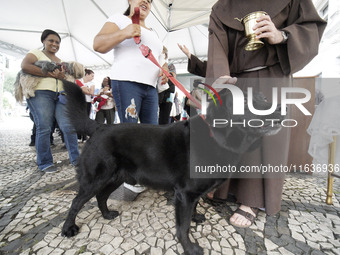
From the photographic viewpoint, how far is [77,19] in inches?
236

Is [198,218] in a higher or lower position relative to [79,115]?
lower

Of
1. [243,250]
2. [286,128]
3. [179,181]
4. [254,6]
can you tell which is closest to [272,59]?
[254,6]

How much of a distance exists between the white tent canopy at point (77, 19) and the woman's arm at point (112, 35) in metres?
3.70

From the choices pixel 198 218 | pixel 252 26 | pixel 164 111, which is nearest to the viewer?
pixel 252 26

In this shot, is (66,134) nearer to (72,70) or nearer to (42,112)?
(42,112)

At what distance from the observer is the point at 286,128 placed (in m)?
1.49

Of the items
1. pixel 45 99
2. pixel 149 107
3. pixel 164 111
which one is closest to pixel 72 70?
pixel 45 99

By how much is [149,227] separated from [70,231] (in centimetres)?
63

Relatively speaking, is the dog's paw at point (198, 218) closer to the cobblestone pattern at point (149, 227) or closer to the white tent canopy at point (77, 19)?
the cobblestone pattern at point (149, 227)

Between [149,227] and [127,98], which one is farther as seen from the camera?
[127,98]

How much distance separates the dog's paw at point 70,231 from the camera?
1.32 metres

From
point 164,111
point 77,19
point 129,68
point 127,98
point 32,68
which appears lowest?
point 164,111

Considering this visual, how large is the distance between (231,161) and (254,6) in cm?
128

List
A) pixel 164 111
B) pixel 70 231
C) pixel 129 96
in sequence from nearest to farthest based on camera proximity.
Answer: pixel 70 231, pixel 129 96, pixel 164 111
